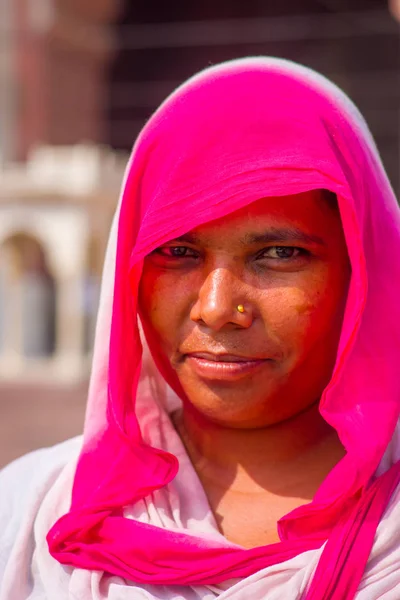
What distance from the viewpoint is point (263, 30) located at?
739 inches

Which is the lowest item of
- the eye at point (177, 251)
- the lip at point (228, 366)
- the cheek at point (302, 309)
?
the lip at point (228, 366)

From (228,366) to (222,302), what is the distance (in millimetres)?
75

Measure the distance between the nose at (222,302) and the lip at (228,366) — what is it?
0.04 m

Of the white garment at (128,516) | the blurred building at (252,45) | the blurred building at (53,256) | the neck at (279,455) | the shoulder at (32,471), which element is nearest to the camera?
the white garment at (128,516)

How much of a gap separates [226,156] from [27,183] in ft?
32.2

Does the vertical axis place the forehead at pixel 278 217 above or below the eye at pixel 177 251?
Answer: above

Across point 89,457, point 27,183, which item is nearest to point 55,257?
point 27,183

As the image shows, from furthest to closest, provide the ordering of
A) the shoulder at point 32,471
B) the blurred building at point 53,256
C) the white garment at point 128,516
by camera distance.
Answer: the blurred building at point 53,256 → the shoulder at point 32,471 → the white garment at point 128,516

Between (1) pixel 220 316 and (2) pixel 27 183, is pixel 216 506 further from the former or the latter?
(2) pixel 27 183

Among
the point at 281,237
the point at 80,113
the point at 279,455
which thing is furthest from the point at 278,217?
the point at 80,113

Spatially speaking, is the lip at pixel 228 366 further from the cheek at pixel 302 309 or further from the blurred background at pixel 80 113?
the blurred background at pixel 80 113

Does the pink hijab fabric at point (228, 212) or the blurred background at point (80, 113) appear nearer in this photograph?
the pink hijab fabric at point (228, 212)

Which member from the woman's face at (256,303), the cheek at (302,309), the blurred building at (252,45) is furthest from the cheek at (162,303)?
the blurred building at (252,45)

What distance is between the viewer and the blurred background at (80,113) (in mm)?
10438
